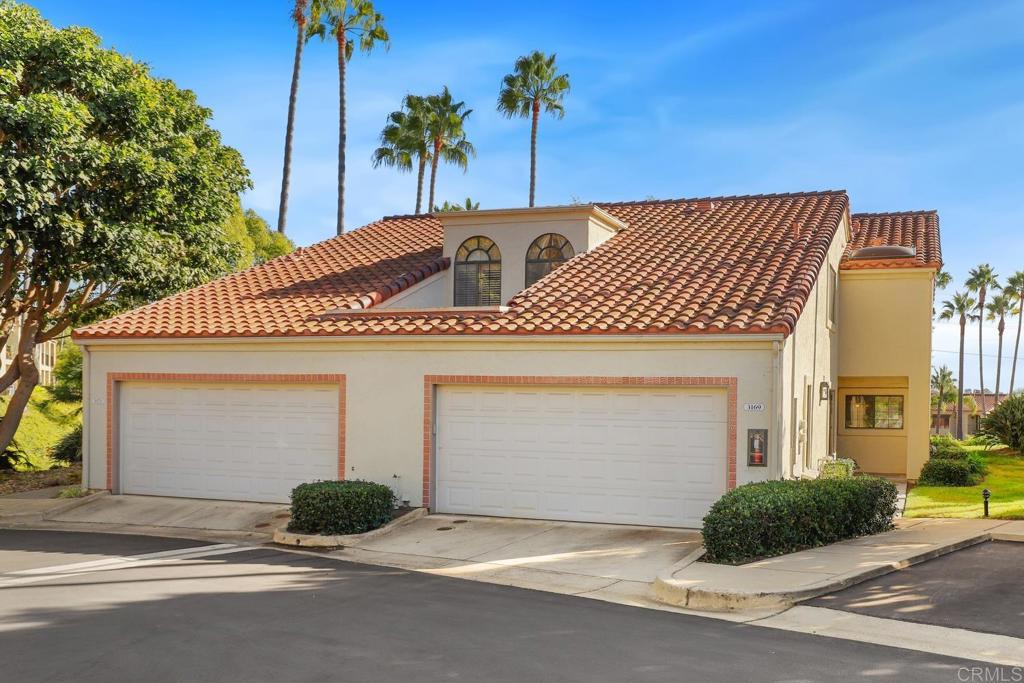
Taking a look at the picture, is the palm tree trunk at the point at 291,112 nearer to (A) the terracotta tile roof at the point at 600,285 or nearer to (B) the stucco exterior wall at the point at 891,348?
(A) the terracotta tile roof at the point at 600,285

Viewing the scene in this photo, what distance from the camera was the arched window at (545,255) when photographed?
19875 mm

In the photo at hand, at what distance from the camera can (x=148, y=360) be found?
58.6 feet

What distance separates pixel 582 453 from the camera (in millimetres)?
14969

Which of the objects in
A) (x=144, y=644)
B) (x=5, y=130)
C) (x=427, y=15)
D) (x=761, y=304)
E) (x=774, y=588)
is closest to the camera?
(x=144, y=644)

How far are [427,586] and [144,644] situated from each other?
352cm

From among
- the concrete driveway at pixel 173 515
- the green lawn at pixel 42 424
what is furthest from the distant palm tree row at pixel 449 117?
the concrete driveway at pixel 173 515

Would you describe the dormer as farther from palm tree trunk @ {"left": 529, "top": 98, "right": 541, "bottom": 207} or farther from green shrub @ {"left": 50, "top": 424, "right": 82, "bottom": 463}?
palm tree trunk @ {"left": 529, "top": 98, "right": 541, "bottom": 207}

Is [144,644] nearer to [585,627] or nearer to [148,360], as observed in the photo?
[585,627]

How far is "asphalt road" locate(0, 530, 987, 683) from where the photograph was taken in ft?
24.9

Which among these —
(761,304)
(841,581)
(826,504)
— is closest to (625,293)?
(761,304)

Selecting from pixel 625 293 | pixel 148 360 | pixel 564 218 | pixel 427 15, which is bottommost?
pixel 148 360

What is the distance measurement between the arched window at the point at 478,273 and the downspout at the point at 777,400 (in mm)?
7724

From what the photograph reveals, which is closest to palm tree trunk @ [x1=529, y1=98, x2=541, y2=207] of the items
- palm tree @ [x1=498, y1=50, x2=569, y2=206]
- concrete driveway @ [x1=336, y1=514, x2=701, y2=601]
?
palm tree @ [x1=498, y1=50, x2=569, y2=206]

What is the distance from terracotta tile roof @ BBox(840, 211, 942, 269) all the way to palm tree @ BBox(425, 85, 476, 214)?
24770mm
